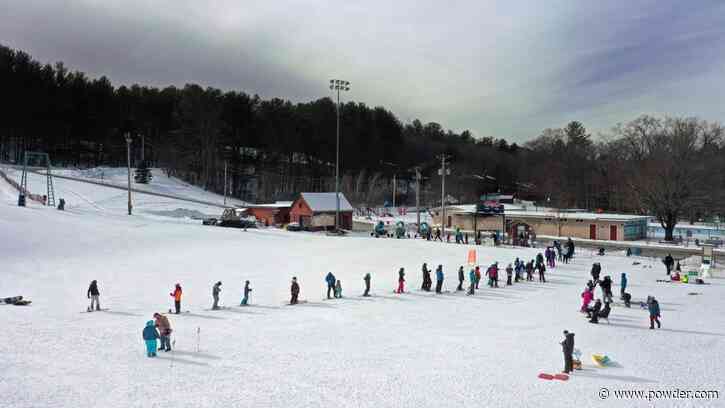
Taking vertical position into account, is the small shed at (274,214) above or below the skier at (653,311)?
above

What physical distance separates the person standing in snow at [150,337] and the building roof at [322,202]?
39104mm

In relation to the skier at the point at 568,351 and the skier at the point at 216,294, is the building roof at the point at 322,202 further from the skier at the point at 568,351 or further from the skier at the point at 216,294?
the skier at the point at 568,351

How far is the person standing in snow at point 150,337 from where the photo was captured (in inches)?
483

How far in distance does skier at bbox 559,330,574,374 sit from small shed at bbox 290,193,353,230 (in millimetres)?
39333

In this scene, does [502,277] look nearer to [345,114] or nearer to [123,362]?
[123,362]

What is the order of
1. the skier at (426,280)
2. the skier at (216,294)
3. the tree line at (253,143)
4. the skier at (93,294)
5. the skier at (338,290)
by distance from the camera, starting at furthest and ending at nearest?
the tree line at (253,143), the skier at (426,280), the skier at (338,290), the skier at (216,294), the skier at (93,294)

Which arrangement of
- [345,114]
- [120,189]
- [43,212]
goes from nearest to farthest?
[43,212], [120,189], [345,114]

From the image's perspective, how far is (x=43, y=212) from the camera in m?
42.2

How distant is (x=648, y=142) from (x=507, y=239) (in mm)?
45173

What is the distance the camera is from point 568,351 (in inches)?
457

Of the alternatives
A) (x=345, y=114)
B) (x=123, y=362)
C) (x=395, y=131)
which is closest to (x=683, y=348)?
(x=123, y=362)

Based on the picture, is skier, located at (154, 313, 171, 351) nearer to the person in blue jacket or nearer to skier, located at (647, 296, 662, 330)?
the person in blue jacket

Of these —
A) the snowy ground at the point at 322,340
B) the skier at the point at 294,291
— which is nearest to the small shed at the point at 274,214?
the snowy ground at the point at 322,340

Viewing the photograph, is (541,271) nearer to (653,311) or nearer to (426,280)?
(426,280)
